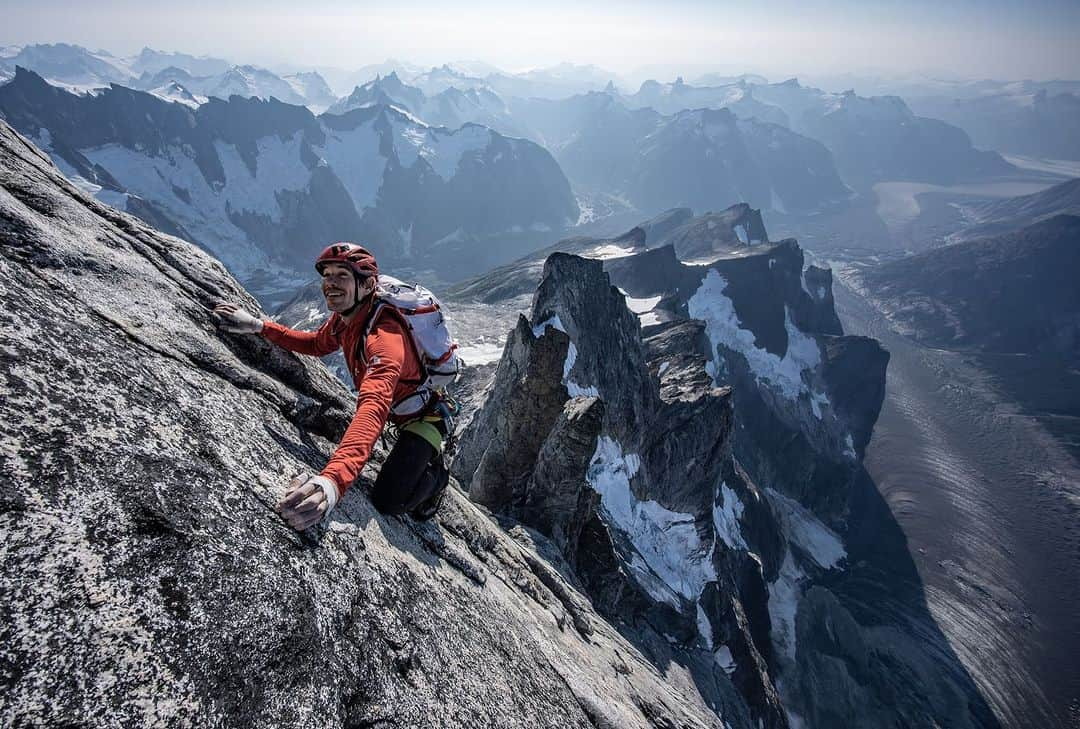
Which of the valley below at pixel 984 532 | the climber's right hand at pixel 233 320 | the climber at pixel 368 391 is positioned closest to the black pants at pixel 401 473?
the climber at pixel 368 391

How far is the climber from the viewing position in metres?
5.26

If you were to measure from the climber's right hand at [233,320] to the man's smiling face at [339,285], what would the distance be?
185cm

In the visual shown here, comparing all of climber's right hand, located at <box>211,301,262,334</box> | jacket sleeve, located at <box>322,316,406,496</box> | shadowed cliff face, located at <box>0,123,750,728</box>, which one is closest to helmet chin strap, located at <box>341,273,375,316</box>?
jacket sleeve, located at <box>322,316,406,496</box>

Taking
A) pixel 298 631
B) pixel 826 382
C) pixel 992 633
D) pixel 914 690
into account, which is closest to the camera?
pixel 298 631

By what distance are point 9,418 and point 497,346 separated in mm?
72912

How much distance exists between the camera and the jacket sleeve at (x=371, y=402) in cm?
525

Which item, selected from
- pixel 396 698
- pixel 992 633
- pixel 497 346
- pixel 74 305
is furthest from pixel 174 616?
pixel 992 633

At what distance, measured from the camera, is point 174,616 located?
405 cm

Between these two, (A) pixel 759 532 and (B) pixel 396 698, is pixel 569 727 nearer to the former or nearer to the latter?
(B) pixel 396 698

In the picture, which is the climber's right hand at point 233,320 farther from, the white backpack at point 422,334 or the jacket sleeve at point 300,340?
the white backpack at point 422,334

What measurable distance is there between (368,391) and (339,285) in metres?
1.92

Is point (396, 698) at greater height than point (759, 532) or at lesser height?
greater

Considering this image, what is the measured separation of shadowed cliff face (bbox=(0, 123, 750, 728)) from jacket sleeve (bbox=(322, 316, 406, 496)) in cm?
92

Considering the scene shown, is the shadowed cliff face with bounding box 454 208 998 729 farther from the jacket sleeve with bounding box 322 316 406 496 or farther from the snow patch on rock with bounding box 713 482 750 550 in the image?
the jacket sleeve with bounding box 322 316 406 496
